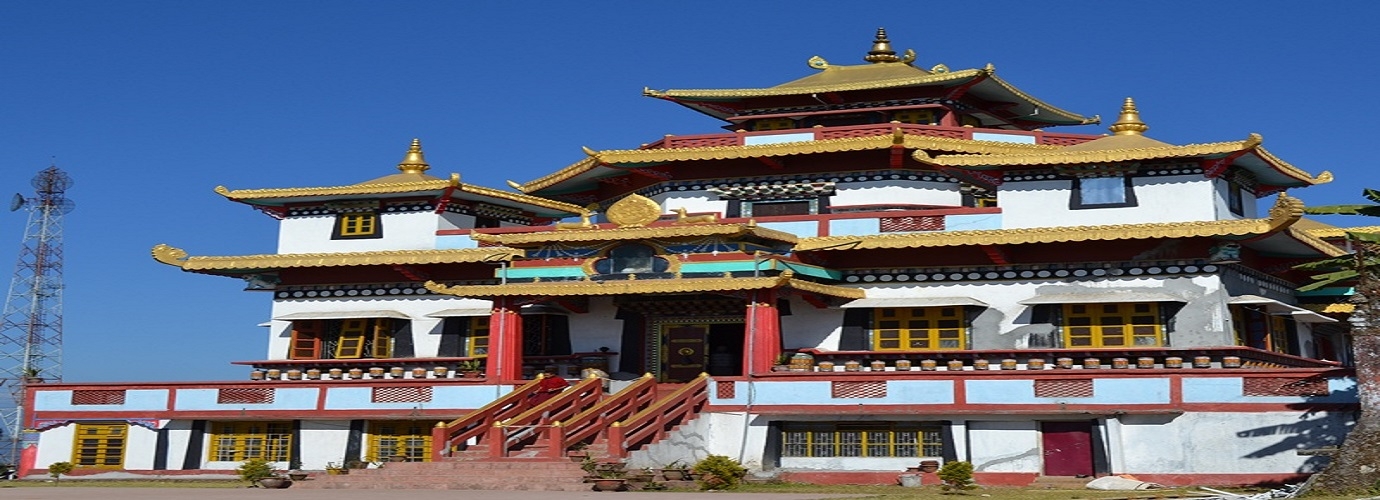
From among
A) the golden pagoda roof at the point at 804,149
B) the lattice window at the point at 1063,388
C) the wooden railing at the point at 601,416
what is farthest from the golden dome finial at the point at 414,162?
the lattice window at the point at 1063,388

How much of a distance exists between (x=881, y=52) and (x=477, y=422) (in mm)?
17964

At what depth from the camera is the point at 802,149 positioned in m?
33.7

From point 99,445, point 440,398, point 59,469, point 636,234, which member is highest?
point 636,234

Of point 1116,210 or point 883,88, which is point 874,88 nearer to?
point 883,88

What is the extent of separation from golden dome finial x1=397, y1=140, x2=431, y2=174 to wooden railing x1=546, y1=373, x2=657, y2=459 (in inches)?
490

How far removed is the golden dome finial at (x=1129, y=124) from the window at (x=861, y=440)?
9.29 meters

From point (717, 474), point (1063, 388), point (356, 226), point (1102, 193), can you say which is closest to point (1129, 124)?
point (1102, 193)

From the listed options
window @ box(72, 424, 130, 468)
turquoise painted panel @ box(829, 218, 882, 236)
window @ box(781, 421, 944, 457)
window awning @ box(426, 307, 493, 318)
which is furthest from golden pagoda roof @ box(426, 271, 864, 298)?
window @ box(72, 424, 130, 468)

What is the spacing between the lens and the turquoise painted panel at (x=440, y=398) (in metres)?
30.8

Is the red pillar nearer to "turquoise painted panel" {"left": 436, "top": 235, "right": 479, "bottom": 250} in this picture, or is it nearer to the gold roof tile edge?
the gold roof tile edge

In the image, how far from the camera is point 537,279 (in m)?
31.4

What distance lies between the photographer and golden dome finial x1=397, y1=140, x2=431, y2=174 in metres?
38.8

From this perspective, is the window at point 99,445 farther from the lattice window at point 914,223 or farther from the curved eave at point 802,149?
the lattice window at point 914,223

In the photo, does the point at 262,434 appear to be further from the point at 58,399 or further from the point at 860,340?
the point at 860,340
